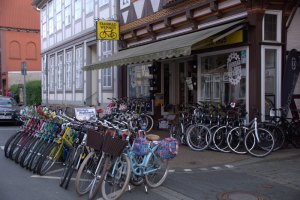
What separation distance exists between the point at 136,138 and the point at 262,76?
4.59 meters

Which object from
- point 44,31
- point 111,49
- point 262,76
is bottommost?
point 262,76

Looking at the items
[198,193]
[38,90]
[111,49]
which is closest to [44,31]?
[38,90]

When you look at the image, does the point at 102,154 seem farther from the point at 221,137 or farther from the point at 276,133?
the point at 276,133

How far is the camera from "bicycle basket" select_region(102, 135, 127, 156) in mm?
5969

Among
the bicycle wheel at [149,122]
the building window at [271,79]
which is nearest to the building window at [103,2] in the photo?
the bicycle wheel at [149,122]

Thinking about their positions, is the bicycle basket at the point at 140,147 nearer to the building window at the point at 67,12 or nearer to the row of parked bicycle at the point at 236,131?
the row of parked bicycle at the point at 236,131

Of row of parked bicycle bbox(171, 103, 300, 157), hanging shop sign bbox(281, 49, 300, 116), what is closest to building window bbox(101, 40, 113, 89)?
row of parked bicycle bbox(171, 103, 300, 157)

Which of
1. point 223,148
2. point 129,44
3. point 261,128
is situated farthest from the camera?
point 129,44

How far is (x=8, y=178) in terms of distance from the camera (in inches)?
293

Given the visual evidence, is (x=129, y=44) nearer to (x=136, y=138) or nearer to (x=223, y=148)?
(x=223, y=148)

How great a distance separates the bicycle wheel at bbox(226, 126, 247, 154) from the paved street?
1.00ft

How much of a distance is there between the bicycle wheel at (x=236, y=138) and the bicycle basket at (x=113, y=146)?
3.97m

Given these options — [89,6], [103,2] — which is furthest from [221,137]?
[89,6]

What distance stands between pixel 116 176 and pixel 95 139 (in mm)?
637
